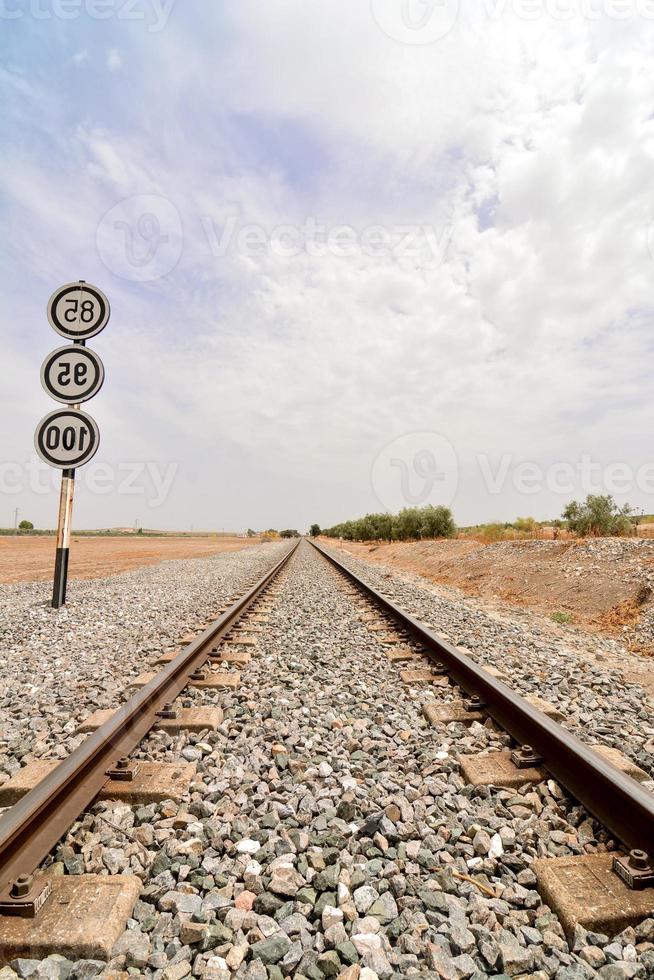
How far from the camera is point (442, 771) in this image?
2.77 m

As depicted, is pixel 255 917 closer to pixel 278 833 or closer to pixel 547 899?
pixel 278 833

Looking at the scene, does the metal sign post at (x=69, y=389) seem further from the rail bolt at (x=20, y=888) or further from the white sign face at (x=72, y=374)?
the rail bolt at (x=20, y=888)

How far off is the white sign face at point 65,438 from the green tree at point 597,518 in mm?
16797

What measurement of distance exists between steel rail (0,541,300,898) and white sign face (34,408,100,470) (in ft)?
17.1

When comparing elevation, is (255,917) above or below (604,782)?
below

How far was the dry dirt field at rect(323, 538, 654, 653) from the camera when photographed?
8320 mm

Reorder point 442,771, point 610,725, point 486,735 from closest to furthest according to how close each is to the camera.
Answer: point 442,771 < point 486,735 < point 610,725

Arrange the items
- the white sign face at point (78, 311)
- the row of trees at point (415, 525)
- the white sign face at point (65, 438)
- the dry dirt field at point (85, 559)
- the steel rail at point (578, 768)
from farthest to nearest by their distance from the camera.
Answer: the row of trees at point (415, 525)
the dry dirt field at point (85, 559)
the white sign face at point (78, 311)
the white sign face at point (65, 438)
the steel rail at point (578, 768)

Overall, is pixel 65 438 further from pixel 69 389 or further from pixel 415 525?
pixel 415 525

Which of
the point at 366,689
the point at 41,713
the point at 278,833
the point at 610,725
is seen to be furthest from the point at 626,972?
the point at 41,713

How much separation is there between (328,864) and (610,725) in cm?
235

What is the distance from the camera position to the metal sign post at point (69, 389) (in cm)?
794

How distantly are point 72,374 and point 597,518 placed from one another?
17724 mm

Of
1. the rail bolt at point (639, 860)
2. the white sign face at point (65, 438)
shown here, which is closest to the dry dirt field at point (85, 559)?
the white sign face at point (65, 438)
